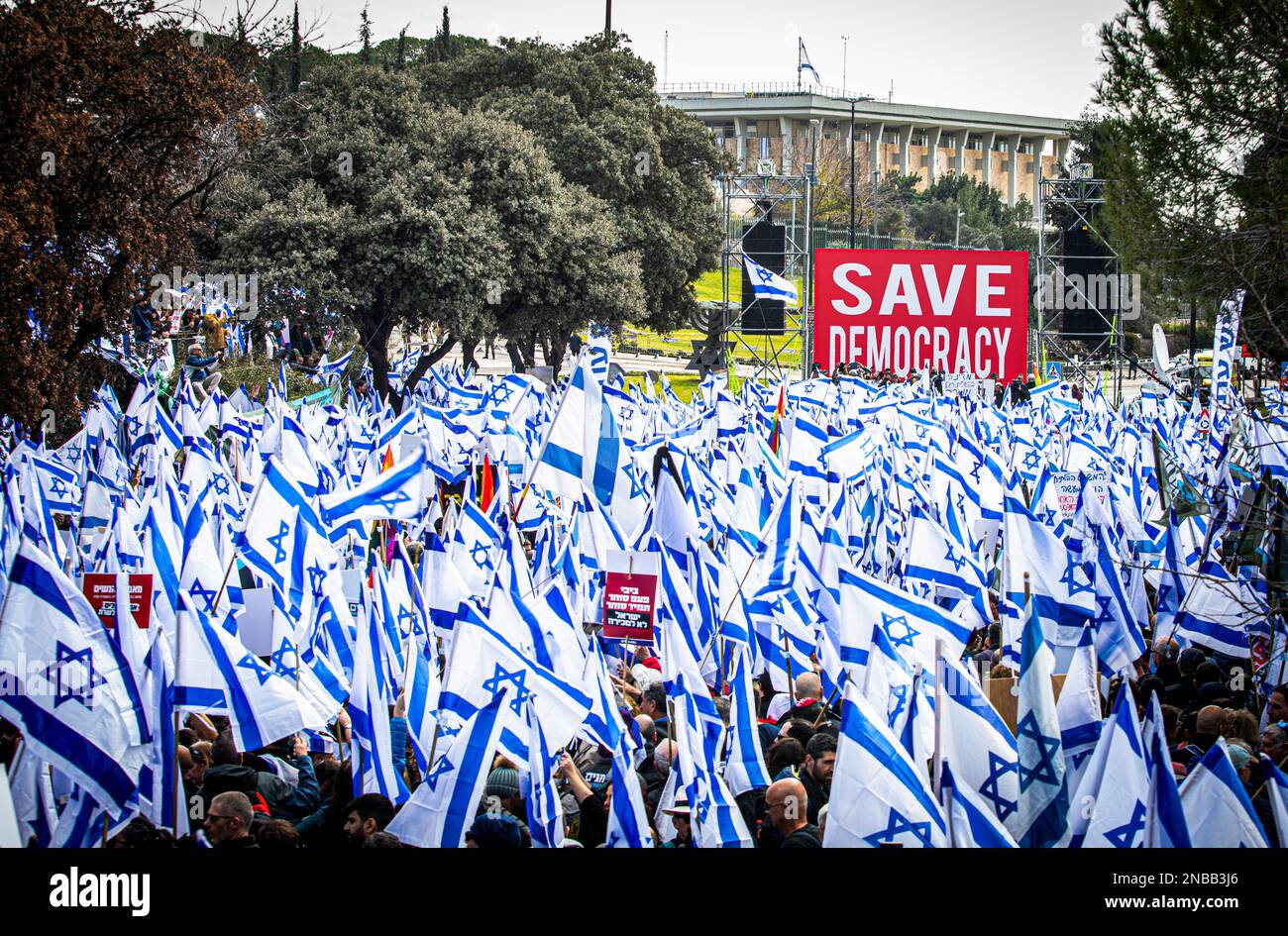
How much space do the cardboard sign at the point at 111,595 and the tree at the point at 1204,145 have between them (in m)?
8.14

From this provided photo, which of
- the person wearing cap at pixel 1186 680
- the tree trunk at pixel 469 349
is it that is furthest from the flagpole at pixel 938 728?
the tree trunk at pixel 469 349

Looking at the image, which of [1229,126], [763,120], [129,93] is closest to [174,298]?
[129,93]

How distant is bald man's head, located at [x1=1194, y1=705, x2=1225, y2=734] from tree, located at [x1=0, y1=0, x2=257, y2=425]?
1400cm

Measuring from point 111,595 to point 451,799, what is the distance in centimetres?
333

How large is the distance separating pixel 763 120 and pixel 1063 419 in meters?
86.8

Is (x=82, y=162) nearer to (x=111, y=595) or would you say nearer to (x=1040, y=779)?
(x=111, y=595)

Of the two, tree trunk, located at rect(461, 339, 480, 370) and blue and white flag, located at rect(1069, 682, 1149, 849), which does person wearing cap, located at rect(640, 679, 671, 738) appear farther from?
tree trunk, located at rect(461, 339, 480, 370)

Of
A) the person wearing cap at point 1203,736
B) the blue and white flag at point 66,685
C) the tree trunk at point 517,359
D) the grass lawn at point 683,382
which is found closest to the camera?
the blue and white flag at point 66,685

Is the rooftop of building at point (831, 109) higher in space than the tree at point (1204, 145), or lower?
higher

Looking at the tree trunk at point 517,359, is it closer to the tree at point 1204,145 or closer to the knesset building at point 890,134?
the tree at point 1204,145

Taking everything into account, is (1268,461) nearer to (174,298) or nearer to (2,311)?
(2,311)

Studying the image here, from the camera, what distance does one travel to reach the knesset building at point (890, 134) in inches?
3976

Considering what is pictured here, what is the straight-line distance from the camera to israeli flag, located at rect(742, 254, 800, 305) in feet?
110
